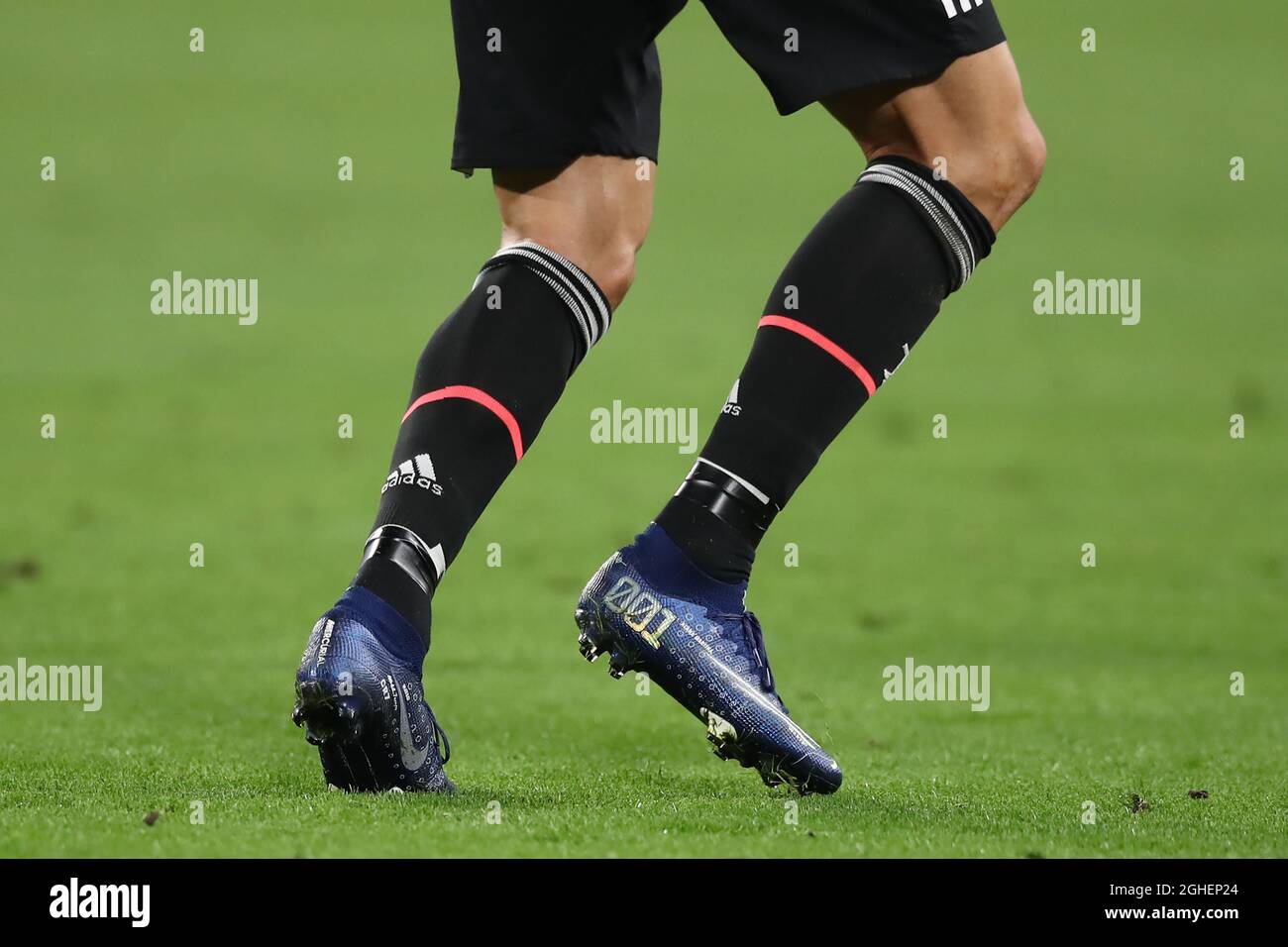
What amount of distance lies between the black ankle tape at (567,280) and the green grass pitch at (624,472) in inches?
24.2

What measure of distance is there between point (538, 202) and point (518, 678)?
1.53 metres

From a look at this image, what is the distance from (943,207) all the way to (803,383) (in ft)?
0.89

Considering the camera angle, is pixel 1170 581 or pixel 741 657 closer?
pixel 741 657

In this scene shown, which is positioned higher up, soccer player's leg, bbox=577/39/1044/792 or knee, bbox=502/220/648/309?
knee, bbox=502/220/648/309

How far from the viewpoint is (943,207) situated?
2.08 metres

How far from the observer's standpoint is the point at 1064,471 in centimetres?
652

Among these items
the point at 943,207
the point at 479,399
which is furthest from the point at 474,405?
the point at 943,207

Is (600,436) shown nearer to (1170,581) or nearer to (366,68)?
(1170,581)

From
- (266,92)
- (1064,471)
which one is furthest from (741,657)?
(266,92)

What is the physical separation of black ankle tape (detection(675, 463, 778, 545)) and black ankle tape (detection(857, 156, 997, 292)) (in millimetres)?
375

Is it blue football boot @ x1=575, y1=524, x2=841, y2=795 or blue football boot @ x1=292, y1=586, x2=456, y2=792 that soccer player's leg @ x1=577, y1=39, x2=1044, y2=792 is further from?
blue football boot @ x1=292, y1=586, x2=456, y2=792

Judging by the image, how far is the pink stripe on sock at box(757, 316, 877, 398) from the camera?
2059mm

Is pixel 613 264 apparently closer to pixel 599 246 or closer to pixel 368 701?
pixel 599 246

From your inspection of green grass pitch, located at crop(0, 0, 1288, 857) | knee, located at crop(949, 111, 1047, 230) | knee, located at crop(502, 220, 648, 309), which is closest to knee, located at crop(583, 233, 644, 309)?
knee, located at crop(502, 220, 648, 309)
